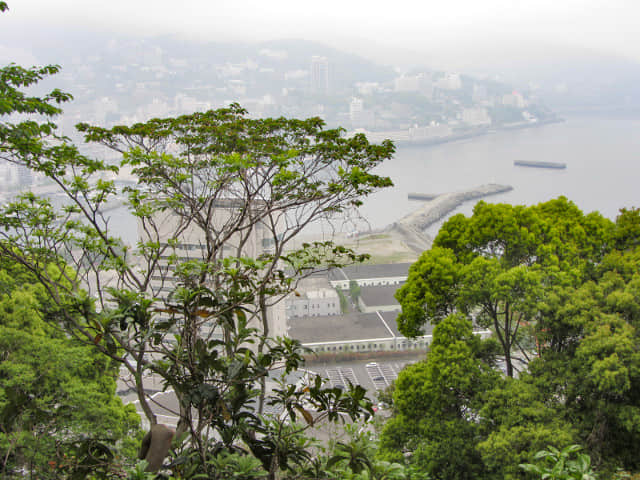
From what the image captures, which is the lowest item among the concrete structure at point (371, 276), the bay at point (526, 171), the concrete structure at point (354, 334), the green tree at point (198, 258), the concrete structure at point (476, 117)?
the concrete structure at point (354, 334)

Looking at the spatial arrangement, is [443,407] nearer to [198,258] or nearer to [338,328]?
[198,258]

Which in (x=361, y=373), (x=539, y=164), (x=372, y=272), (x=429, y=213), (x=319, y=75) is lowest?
(x=361, y=373)

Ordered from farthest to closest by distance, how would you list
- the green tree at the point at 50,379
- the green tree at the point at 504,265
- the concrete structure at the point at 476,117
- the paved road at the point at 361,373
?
the concrete structure at the point at 476,117 < the paved road at the point at 361,373 < the green tree at the point at 504,265 < the green tree at the point at 50,379

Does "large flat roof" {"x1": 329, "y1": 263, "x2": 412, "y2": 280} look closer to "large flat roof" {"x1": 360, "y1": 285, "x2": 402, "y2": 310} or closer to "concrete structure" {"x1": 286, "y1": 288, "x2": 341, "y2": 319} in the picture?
"large flat roof" {"x1": 360, "y1": 285, "x2": 402, "y2": 310}

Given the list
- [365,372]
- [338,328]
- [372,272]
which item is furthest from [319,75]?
[365,372]

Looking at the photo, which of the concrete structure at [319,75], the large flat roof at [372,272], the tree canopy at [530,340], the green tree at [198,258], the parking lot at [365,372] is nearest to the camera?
the green tree at [198,258]

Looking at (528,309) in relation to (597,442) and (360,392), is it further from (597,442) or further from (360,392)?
(360,392)

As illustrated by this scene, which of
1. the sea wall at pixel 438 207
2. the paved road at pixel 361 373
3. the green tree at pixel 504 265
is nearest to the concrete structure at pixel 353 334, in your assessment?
the paved road at pixel 361 373

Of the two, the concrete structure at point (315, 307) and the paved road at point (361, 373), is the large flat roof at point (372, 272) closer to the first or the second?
the concrete structure at point (315, 307)
